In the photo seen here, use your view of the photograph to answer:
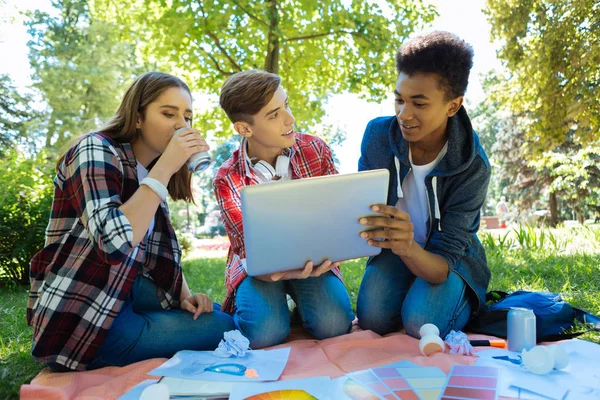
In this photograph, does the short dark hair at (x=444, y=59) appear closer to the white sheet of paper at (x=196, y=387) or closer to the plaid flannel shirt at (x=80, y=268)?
the plaid flannel shirt at (x=80, y=268)

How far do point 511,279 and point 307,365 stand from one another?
2.68 m

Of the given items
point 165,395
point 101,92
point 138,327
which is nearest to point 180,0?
point 138,327

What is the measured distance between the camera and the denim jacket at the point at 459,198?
8.23 feet

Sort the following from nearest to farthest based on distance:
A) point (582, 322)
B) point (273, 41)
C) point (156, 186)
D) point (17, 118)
→ point (156, 186)
point (582, 322)
point (273, 41)
point (17, 118)

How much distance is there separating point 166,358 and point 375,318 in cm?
112

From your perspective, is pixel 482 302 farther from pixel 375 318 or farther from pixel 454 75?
pixel 454 75

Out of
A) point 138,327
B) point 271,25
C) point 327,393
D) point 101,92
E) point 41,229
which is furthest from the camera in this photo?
point 101,92

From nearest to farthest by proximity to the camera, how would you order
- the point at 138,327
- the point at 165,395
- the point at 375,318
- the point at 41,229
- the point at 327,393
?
the point at 165,395
the point at 327,393
the point at 138,327
the point at 375,318
the point at 41,229

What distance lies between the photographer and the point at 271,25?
20.4 ft

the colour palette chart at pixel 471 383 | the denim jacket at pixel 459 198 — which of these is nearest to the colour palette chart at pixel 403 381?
the colour palette chart at pixel 471 383

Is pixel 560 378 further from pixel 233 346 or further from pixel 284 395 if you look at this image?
pixel 233 346

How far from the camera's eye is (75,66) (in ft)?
59.3

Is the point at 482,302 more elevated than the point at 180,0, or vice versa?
the point at 180,0

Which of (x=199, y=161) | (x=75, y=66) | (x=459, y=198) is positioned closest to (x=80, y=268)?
(x=199, y=161)
